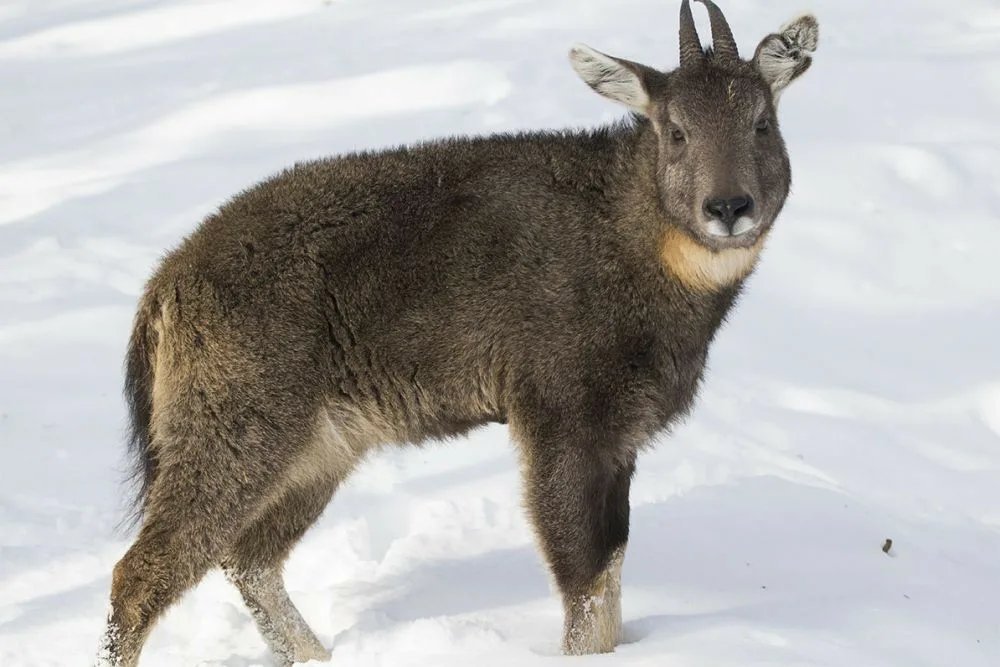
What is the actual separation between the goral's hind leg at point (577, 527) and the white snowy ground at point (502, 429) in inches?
10.0

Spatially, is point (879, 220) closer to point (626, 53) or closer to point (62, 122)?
point (626, 53)

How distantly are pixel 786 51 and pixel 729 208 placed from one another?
104cm

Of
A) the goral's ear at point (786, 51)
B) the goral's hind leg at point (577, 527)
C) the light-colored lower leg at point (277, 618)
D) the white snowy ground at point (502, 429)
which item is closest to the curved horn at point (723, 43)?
the goral's ear at point (786, 51)

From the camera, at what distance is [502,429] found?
10789 mm

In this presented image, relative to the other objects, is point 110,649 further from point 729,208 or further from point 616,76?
point 616,76

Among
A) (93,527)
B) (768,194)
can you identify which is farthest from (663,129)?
(93,527)

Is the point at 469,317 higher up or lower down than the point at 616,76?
lower down

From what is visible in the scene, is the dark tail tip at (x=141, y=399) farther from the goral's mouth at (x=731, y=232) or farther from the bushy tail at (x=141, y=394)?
the goral's mouth at (x=731, y=232)

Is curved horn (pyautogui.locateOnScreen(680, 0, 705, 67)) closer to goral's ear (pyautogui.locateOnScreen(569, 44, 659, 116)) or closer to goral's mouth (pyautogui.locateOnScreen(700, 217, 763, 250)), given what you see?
goral's ear (pyautogui.locateOnScreen(569, 44, 659, 116))

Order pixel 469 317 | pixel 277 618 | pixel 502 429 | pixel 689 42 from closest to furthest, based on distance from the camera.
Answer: pixel 469 317
pixel 689 42
pixel 277 618
pixel 502 429

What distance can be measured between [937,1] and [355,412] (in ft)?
40.9

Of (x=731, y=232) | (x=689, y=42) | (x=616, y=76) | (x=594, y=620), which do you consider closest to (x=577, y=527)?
(x=594, y=620)

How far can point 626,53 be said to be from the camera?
15.5 metres

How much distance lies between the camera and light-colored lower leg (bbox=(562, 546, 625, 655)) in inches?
289
